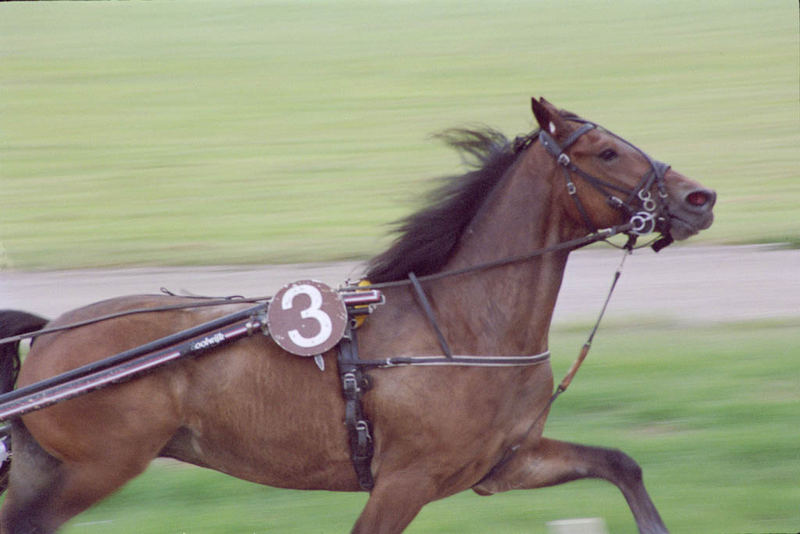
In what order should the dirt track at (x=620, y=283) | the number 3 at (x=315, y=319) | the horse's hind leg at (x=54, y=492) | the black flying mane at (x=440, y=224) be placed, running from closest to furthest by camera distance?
the number 3 at (x=315, y=319), the horse's hind leg at (x=54, y=492), the black flying mane at (x=440, y=224), the dirt track at (x=620, y=283)

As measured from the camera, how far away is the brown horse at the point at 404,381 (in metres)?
3.96

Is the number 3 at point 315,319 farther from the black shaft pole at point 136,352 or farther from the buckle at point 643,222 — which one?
the buckle at point 643,222

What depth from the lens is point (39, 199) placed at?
11602 millimetres

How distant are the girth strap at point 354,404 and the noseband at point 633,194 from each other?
1.00 metres

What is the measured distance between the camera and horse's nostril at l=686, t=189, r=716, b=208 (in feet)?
13.1

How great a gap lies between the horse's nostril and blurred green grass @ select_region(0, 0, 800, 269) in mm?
7260

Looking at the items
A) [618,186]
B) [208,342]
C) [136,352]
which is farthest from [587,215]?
[136,352]

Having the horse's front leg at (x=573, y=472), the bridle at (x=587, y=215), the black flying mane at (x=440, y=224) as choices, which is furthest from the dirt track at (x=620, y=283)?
the bridle at (x=587, y=215)

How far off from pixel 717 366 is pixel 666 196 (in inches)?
116

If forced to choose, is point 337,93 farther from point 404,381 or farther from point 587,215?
point 404,381

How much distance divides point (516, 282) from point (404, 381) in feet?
1.89

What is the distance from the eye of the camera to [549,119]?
13.4 feet

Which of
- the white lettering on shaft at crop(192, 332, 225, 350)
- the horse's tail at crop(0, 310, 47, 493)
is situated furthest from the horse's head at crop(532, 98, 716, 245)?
the horse's tail at crop(0, 310, 47, 493)

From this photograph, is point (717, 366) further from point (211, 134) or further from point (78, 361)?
point (211, 134)
